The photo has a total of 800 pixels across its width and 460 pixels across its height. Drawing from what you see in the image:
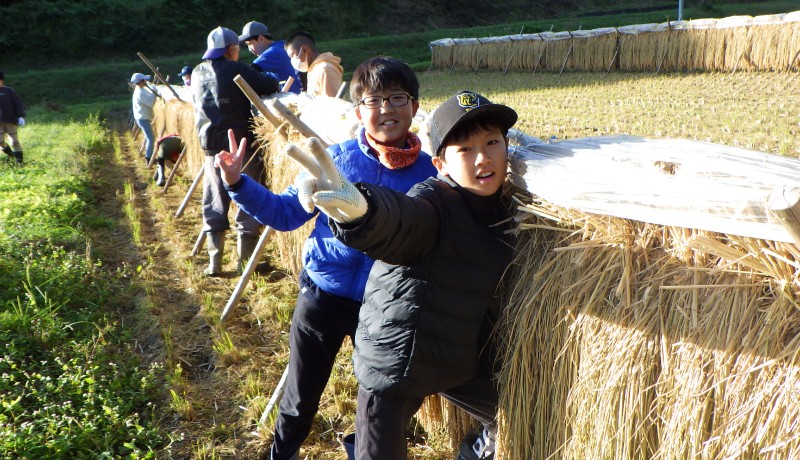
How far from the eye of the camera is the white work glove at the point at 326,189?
157 cm

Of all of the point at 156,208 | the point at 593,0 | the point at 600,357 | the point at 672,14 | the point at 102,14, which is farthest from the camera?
the point at 593,0

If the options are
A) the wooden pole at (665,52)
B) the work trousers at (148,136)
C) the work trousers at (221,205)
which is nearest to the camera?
the work trousers at (221,205)

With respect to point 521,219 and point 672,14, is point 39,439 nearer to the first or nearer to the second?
point 521,219

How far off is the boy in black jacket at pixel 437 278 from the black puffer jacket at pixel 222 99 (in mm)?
3304

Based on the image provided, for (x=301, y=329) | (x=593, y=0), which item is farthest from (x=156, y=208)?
(x=593, y=0)

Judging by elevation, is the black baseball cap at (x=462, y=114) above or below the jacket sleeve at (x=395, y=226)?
above

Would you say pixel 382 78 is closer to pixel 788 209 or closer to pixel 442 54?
pixel 788 209

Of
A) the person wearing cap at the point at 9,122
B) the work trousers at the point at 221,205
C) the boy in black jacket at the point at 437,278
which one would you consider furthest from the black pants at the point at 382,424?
the person wearing cap at the point at 9,122

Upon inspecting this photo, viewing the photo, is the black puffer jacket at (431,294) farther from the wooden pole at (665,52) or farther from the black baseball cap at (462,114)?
the wooden pole at (665,52)

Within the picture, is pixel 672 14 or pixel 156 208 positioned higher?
pixel 672 14

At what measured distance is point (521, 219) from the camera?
6.79ft

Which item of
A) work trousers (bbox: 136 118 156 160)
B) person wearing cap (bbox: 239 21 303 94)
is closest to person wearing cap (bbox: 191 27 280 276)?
person wearing cap (bbox: 239 21 303 94)

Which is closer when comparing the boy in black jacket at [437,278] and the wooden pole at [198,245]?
the boy in black jacket at [437,278]

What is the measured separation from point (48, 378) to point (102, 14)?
85.8ft
